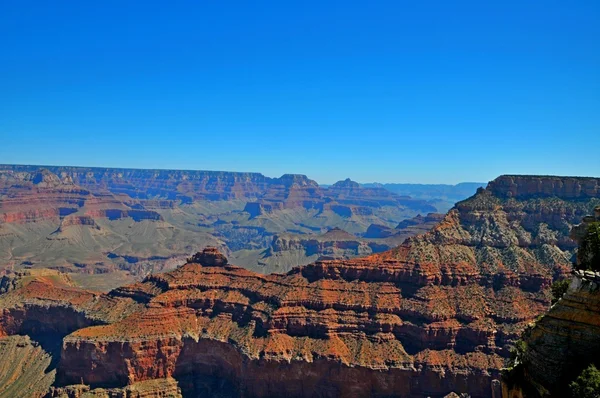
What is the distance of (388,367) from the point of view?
293 feet

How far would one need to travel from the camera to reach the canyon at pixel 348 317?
91.4 m

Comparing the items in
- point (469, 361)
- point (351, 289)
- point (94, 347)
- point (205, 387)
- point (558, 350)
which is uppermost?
point (558, 350)

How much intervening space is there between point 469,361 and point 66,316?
321 feet

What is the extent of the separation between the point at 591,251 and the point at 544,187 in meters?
A: 90.9

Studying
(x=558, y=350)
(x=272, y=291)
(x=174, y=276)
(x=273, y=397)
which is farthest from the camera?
(x=174, y=276)

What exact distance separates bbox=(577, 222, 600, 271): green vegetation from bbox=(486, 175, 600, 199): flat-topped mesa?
286ft

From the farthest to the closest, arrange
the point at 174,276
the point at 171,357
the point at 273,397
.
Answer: the point at 174,276, the point at 171,357, the point at 273,397

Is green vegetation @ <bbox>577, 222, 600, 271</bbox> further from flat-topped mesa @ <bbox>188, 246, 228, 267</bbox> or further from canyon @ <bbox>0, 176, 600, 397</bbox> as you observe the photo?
flat-topped mesa @ <bbox>188, 246, 228, 267</bbox>

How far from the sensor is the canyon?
9138 cm

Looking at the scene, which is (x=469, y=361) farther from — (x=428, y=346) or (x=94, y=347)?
(x=94, y=347)

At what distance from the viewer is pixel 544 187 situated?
121 m

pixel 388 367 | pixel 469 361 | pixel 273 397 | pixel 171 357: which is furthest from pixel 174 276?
pixel 469 361

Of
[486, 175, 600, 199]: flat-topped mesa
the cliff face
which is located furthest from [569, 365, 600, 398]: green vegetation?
[486, 175, 600, 199]: flat-topped mesa

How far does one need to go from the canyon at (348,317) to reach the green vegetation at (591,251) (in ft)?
173
